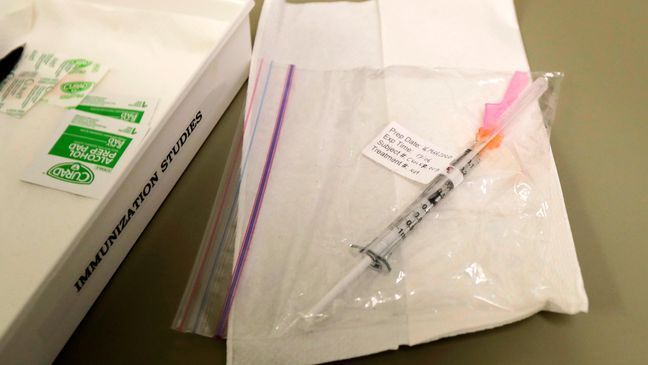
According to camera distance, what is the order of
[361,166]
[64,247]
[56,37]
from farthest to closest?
[56,37], [361,166], [64,247]

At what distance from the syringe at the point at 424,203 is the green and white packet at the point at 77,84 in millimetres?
438

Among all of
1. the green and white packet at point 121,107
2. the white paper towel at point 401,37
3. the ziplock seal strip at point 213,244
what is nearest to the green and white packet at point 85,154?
the green and white packet at point 121,107

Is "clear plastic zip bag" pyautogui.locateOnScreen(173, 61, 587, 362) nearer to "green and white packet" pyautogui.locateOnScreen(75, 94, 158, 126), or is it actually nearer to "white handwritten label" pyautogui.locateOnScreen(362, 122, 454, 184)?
"white handwritten label" pyautogui.locateOnScreen(362, 122, 454, 184)

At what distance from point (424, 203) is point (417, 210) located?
0.5 inches

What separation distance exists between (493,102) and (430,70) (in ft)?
0.34

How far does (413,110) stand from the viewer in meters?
0.68

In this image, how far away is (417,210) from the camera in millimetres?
566

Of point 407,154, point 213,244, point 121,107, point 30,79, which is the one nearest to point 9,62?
point 30,79

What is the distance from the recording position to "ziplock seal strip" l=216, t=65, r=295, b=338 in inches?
20.4

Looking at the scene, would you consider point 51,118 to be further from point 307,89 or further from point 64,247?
point 307,89

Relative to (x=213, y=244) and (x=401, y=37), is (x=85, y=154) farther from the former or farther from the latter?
(x=401, y=37)

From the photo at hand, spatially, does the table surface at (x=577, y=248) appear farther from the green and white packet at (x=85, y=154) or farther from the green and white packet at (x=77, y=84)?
the green and white packet at (x=77, y=84)

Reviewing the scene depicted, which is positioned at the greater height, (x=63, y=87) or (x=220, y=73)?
(x=220, y=73)

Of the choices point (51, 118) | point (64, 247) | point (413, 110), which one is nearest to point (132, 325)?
point (64, 247)
